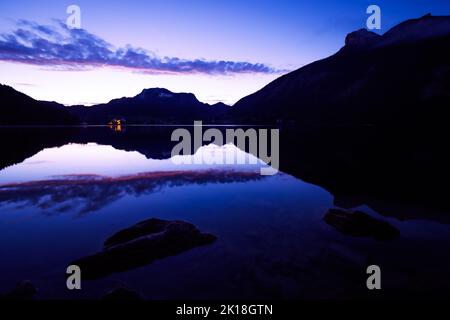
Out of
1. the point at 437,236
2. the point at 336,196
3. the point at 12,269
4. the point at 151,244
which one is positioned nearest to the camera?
the point at 12,269

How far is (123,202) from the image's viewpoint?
19875 millimetres

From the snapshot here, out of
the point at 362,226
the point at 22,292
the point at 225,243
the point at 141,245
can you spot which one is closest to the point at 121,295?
the point at 22,292

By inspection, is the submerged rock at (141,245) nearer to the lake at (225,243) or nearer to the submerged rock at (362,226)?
the lake at (225,243)

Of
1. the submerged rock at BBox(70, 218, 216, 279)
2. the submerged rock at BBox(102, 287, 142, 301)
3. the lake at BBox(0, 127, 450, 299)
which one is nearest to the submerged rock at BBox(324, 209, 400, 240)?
the lake at BBox(0, 127, 450, 299)

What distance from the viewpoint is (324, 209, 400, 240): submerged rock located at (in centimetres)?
1392

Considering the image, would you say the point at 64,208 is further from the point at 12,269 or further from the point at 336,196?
the point at 336,196

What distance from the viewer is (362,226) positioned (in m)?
14.3

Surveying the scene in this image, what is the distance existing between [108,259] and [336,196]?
16927mm

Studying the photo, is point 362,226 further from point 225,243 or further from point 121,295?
point 121,295

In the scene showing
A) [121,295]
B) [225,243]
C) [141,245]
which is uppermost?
[141,245]

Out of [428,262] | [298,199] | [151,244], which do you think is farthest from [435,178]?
[151,244]

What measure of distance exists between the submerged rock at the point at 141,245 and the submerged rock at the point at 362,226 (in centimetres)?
648

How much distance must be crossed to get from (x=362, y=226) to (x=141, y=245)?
10.4 metres

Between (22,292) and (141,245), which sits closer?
(22,292)
